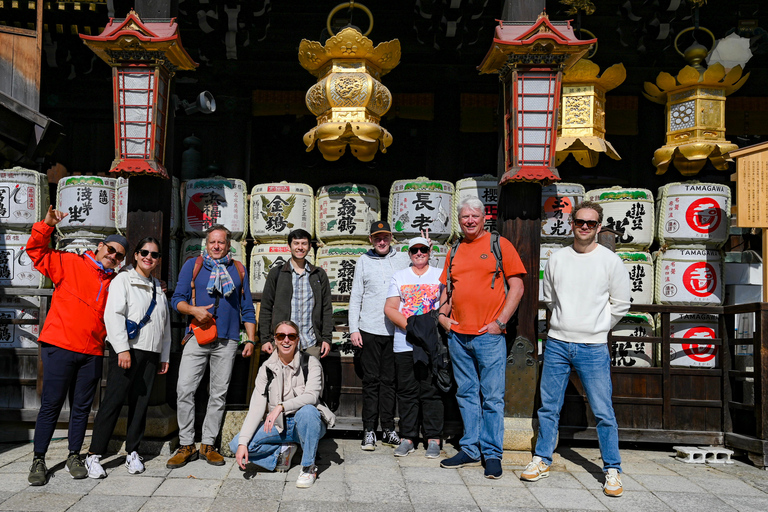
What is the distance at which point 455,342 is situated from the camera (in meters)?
5.17

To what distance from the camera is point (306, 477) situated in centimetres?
454

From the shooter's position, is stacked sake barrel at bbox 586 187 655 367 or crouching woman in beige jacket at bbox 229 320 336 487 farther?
stacked sake barrel at bbox 586 187 655 367

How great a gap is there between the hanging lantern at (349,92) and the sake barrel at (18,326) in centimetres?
346

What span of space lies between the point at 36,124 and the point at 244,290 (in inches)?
137

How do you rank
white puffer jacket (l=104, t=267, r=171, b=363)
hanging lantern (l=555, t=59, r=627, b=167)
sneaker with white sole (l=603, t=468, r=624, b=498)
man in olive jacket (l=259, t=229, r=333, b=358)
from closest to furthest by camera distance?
1. sneaker with white sole (l=603, t=468, r=624, b=498)
2. white puffer jacket (l=104, t=267, r=171, b=363)
3. man in olive jacket (l=259, t=229, r=333, b=358)
4. hanging lantern (l=555, t=59, r=627, b=167)

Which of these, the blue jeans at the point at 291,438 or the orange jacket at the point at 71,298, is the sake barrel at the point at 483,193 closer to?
the blue jeans at the point at 291,438

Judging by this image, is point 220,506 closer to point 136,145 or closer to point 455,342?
point 455,342

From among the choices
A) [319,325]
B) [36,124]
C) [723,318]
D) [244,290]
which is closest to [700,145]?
[723,318]

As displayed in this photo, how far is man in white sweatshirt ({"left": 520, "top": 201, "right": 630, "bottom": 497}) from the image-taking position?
185 inches

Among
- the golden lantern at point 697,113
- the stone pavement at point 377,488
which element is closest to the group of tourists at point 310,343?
the stone pavement at point 377,488

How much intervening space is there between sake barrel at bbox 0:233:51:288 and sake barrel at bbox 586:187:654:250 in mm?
6044

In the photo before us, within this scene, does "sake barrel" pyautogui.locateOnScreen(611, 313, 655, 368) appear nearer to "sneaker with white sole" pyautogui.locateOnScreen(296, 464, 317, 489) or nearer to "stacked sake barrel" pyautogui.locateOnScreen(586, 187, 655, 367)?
"stacked sake barrel" pyautogui.locateOnScreen(586, 187, 655, 367)

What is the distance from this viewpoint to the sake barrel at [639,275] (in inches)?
258

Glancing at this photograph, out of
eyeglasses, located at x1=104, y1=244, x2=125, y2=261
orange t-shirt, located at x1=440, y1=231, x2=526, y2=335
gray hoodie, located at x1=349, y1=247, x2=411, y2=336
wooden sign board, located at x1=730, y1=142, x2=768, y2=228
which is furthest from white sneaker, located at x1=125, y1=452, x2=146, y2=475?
wooden sign board, located at x1=730, y1=142, x2=768, y2=228
